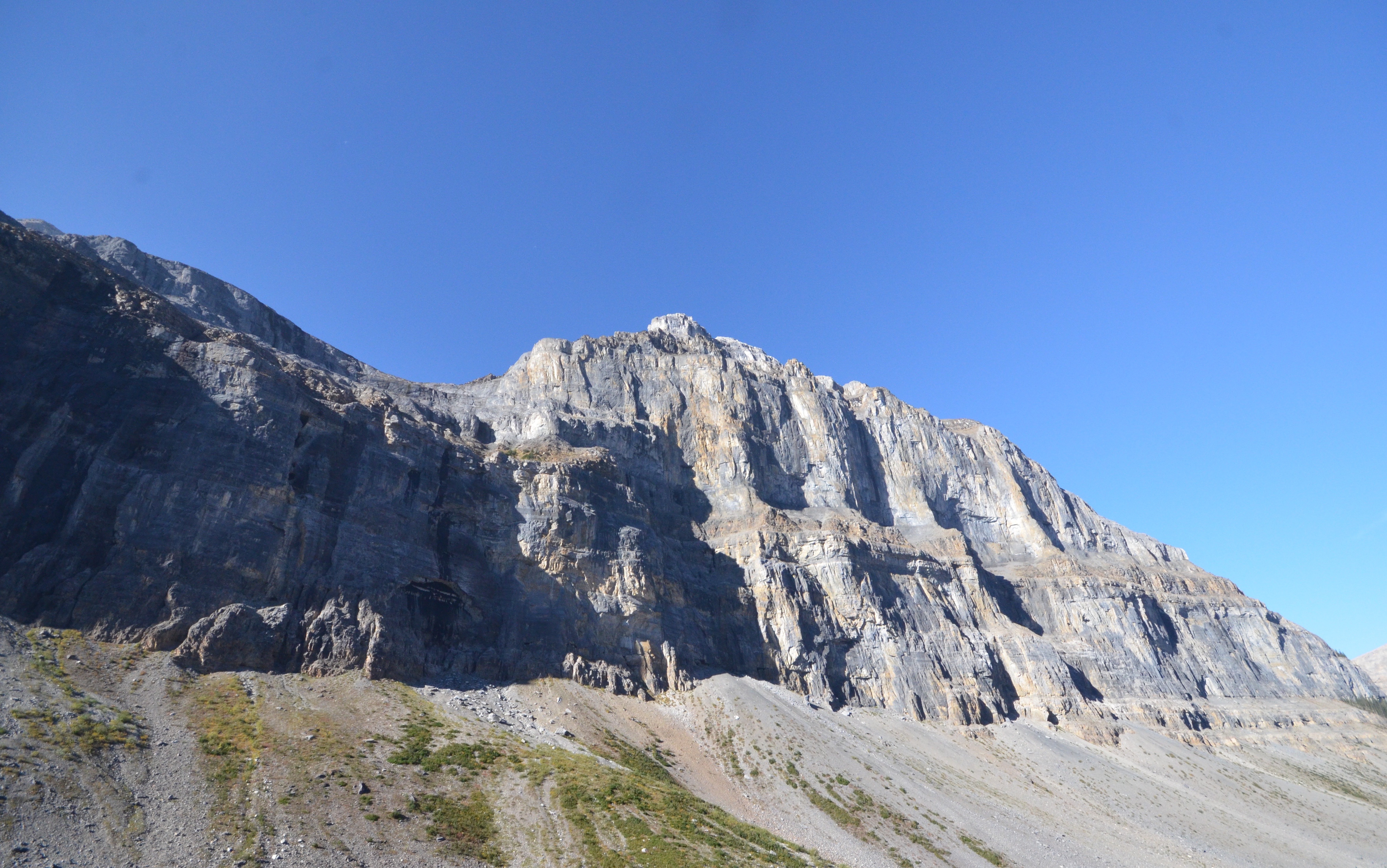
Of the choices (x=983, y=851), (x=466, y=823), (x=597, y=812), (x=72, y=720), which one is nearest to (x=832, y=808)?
(x=983, y=851)

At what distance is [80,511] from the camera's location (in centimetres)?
4947

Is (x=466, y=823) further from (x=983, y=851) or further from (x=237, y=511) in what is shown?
(x=983, y=851)

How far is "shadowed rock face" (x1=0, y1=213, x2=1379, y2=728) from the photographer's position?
51.9 m

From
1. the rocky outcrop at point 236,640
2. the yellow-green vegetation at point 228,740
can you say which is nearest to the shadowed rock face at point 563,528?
the rocky outcrop at point 236,640

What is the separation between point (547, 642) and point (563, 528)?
1312 cm

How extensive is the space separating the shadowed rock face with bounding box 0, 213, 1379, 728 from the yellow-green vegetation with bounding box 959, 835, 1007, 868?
91.8 feet

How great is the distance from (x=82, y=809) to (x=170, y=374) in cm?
4147

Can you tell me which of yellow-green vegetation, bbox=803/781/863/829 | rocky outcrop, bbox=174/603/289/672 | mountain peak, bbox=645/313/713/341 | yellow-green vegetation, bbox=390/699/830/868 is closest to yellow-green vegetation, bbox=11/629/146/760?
rocky outcrop, bbox=174/603/289/672

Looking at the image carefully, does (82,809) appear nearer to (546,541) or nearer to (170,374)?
(170,374)

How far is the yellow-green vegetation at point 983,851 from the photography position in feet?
166

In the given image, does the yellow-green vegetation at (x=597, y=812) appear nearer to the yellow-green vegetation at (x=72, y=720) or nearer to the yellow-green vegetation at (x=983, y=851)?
the yellow-green vegetation at (x=72, y=720)

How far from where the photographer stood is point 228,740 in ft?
128

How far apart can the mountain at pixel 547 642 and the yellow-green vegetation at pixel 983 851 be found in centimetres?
54

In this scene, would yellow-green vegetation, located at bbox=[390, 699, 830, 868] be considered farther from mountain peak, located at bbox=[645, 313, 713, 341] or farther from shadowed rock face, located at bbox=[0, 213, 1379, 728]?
mountain peak, located at bbox=[645, 313, 713, 341]
